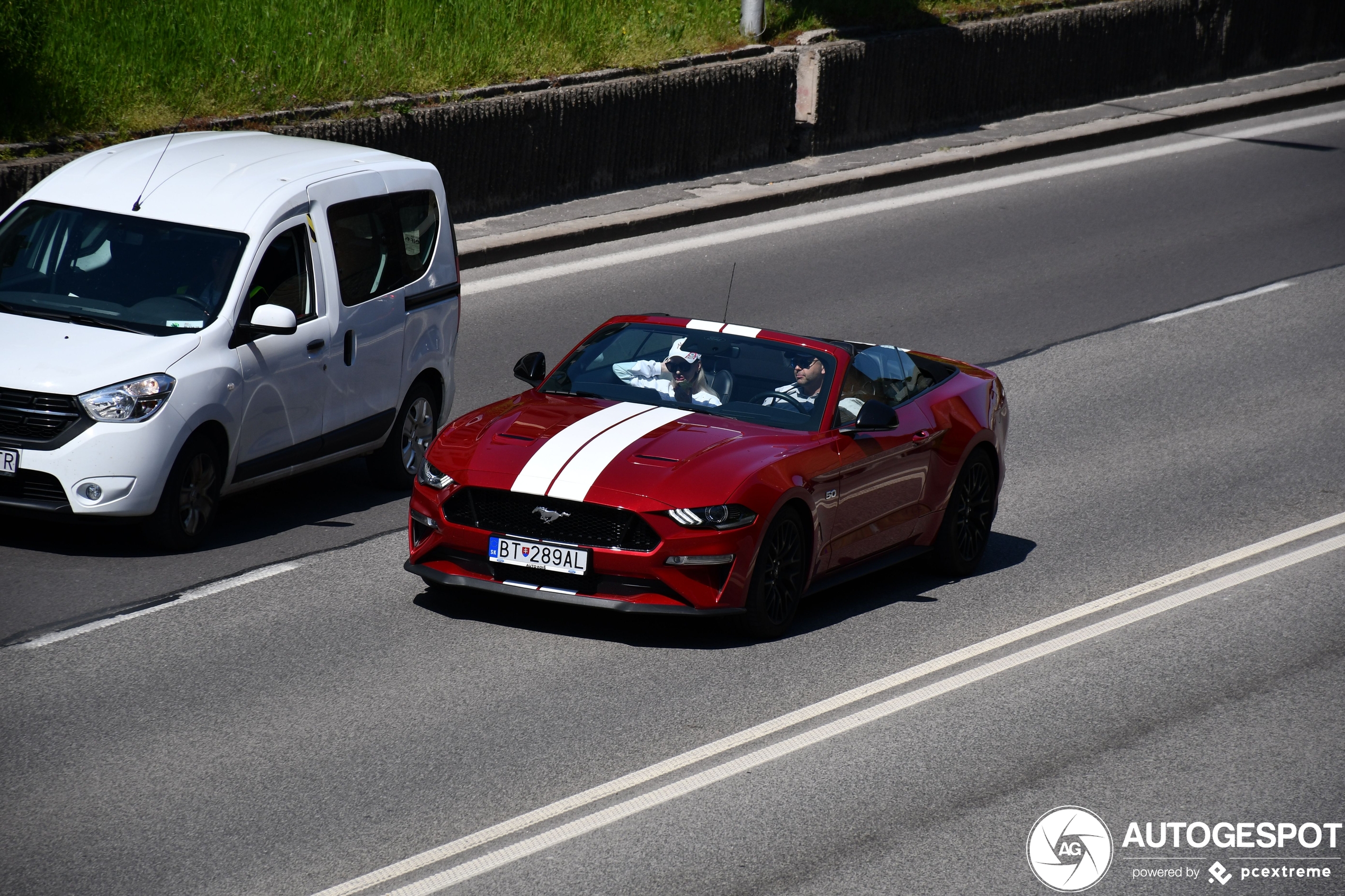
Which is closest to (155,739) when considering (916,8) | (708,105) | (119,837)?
(119,837)

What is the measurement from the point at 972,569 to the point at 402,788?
469 cm

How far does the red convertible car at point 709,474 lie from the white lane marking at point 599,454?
1 cm

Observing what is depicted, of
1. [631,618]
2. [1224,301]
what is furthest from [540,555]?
[1224,301]

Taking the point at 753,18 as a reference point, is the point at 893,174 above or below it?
below

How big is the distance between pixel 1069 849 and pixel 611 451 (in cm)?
297

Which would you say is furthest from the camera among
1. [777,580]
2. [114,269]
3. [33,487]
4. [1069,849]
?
[114,269]

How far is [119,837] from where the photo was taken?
5.88m

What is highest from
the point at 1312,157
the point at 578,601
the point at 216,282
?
the point at 216,282

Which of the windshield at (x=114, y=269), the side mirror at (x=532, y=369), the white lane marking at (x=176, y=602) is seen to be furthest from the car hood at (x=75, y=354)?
the side mirror at (x=532, y=369)

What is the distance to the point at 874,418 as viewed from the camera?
29.6 ft

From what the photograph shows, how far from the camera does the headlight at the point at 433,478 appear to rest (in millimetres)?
8352

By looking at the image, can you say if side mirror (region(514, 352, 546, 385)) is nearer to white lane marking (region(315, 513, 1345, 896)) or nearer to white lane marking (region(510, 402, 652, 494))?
white lane marking (region(510, 402, 652, 494))

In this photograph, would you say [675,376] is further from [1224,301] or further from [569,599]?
[1224,301]

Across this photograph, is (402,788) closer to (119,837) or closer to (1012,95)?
(119,837)
